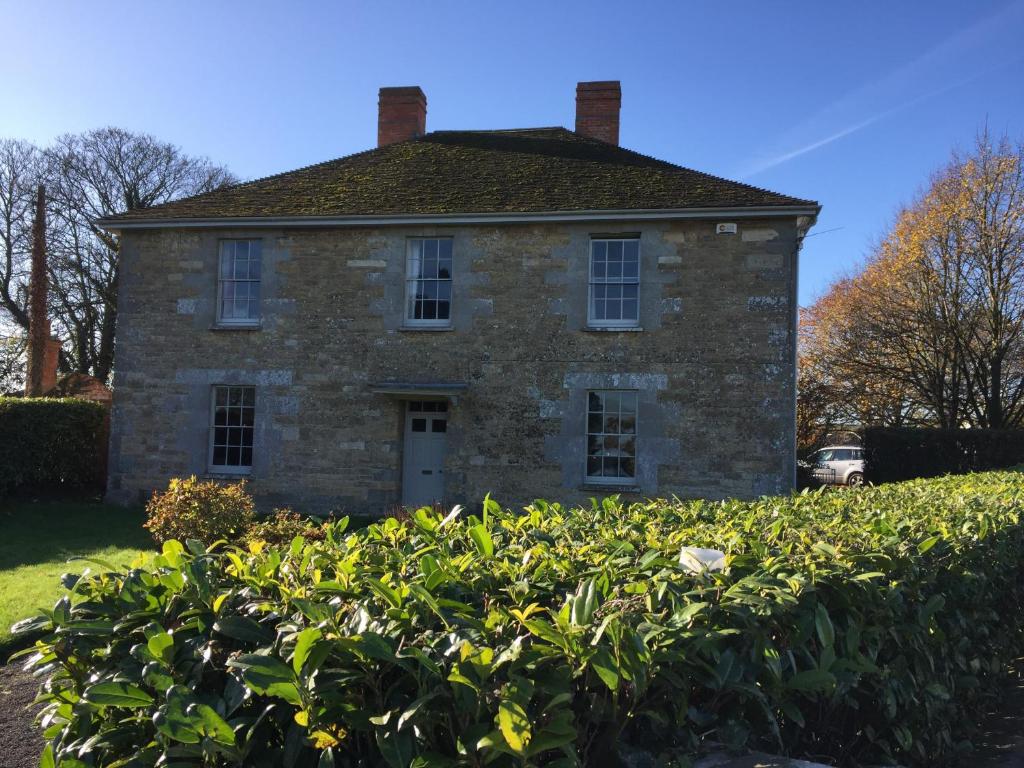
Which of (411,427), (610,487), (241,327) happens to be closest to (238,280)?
(241,327)

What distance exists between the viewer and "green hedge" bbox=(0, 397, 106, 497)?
15.6 metres

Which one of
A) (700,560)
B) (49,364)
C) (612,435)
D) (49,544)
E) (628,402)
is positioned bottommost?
(49,544)

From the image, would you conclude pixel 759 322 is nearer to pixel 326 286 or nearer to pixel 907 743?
pixel 326 286

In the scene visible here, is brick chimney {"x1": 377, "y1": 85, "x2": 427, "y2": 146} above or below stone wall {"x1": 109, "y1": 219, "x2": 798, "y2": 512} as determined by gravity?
above

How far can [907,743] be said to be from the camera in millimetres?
3301

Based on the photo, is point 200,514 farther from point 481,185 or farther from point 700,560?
point 481,185

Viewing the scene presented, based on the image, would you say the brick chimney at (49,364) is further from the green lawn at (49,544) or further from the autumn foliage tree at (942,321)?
the autumn foliage tree at (942,321)

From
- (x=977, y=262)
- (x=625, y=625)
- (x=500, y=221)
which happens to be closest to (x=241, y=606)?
(x=625, y=625)

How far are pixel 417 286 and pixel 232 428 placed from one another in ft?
15.6

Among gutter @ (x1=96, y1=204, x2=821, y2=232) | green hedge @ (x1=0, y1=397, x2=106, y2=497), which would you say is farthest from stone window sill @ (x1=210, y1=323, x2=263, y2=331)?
green hedge @ (x1=0, y1=397, x2=106, y2=497)

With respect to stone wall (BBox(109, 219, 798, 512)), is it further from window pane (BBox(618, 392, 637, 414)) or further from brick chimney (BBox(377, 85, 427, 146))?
brick chimney (BBox(377, 85, 427, 146))

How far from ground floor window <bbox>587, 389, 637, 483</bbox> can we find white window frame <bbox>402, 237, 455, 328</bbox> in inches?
130

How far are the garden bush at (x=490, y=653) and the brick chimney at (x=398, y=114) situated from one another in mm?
18110

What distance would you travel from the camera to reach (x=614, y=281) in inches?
588
